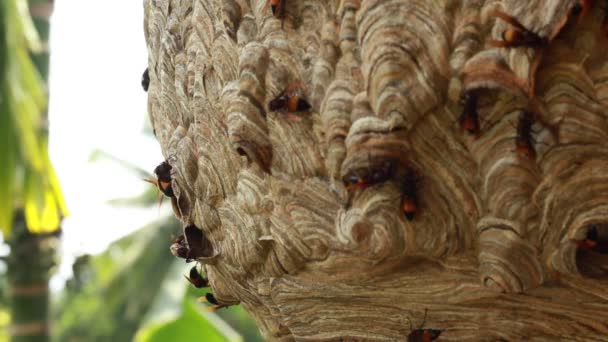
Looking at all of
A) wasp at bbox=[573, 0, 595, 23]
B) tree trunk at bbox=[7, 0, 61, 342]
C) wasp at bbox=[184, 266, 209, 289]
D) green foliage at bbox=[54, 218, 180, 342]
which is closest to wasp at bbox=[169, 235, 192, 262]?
wasp at bbox=[184, 266, 209, 289]

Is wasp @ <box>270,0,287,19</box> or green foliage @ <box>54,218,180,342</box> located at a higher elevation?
wasp @ <box>270,0,287,19</box>

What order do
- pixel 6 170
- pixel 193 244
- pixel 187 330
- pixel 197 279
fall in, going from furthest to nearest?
pixel 6 170
pixel 187 330
pixel 197 279
pixel 193 244

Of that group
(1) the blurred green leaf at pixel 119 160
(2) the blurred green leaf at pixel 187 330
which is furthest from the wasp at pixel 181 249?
(1) the blurred green leaf at pixel 119 160

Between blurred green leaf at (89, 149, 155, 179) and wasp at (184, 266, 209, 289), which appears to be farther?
blurred green leaf at (89, 149, 155, 179)

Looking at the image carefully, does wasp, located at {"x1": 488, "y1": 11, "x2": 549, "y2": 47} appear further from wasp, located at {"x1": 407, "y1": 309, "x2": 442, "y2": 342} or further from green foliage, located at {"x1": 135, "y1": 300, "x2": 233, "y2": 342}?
green foliage, located at {"x1": 135, "y1": 300, "x2": 233, "y2": 342}

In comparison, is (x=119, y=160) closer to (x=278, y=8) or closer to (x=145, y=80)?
(x=145, y=80)

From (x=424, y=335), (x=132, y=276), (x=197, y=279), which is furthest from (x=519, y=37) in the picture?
(x=132, y=276)
